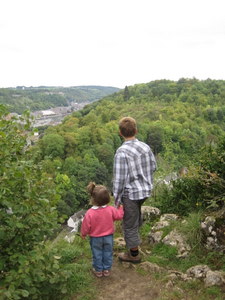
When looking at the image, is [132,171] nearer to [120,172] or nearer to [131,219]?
[120,172]

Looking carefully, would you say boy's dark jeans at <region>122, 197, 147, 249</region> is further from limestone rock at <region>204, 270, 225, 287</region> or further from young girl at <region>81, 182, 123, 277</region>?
limestone rock at <region>204, 270, 225, 287</region>

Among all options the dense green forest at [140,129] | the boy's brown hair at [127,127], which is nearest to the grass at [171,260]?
the dense green forest at [140,129]

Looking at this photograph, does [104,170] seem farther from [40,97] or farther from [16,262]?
[40,97]

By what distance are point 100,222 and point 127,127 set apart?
1315 mm

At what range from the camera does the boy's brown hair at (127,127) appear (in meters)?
3.95

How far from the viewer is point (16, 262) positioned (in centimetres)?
270

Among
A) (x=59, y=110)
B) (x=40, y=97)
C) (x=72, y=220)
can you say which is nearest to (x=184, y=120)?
(x=72, y=220)

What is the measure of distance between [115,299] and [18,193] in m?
1.93

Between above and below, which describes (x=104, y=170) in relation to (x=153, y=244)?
below

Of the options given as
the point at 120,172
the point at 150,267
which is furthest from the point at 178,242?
the point at 120,172

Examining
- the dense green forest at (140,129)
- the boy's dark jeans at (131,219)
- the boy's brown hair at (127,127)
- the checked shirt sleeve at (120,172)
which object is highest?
the boy's brown hair at (127,127)

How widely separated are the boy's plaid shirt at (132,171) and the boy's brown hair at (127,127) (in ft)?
0.36

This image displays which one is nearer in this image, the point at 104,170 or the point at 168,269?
the point at 168,269

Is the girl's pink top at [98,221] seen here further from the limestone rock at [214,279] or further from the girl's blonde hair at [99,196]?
the limestone rock at [214,279]
